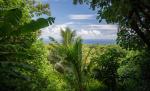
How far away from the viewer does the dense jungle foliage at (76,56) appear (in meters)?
13.8

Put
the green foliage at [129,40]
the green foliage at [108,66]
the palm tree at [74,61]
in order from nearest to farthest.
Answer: the green foliage at [129,40], the palm tree at [74,61], the green foliage at [108,66]

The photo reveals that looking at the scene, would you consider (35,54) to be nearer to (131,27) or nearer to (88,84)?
(88,84)

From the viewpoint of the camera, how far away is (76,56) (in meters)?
17.8

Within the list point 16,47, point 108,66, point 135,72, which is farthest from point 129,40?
point 108,66

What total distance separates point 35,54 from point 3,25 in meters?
4.41

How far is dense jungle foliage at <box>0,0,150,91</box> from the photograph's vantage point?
13781 millimetres

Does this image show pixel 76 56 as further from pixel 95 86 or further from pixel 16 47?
pixel 16 47

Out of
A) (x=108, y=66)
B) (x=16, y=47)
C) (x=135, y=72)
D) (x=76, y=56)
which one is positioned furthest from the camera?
(x=108, y=66)

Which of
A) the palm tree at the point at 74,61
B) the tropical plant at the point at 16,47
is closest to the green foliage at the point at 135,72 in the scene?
the palm tree at the point at 74,61

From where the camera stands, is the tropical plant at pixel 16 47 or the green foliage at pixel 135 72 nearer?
the tropical plant at pixel 16 47

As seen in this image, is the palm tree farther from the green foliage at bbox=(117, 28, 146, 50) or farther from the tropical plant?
the green foliage at bbox=(117, 28, 146, 50)

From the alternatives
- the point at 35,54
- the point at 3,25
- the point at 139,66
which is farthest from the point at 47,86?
the point at 3,25

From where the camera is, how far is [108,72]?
19422 mm

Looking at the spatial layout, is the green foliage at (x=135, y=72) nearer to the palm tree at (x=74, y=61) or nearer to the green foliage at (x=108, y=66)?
the green foliage at (x=108, y=66)
